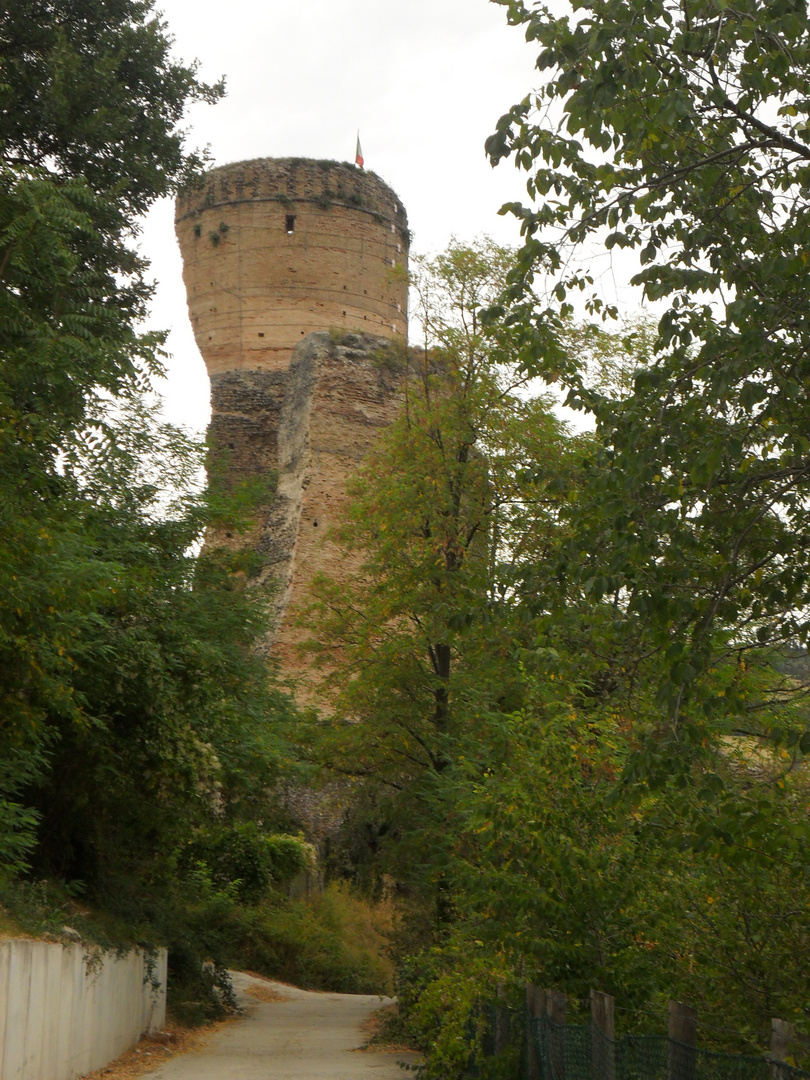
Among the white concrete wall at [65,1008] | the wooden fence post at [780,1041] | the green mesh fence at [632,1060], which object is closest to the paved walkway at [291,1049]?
the white concrete wall at [65,1008]

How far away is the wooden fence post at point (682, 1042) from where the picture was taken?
4250 mm

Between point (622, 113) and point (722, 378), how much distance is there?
135cm

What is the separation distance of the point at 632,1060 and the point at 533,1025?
6.66 ft

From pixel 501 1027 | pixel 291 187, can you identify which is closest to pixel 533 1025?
pixel 501 1027

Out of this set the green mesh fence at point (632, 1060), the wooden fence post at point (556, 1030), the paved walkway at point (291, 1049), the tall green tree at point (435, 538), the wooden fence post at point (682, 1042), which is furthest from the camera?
the tall green tree at point (435, 538)

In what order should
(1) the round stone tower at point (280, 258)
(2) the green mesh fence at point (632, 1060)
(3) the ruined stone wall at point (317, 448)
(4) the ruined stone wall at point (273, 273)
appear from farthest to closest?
(1) the round stone tower at point (280, 258), (4) the ruined stone wall at point (273, 273), (3) the ruined stone wall at point (317, 448), (2) the green mesh fence at point (632, 1060)

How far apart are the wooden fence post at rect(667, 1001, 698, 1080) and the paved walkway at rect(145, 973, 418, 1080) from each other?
641 cm

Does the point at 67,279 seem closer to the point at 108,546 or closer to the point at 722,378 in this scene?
the point at 108,546

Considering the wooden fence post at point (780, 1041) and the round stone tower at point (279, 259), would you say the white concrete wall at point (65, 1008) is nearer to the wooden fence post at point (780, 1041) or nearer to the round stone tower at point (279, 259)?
the wooden fence post at point (780, 1041)

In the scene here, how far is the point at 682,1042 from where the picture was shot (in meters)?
4.36

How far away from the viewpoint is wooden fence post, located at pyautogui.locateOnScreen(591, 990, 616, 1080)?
197 inches

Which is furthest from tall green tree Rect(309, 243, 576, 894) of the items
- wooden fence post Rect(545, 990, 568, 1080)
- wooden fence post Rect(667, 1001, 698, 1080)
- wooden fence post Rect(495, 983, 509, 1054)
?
wooden fence post Rect(667, 1001, 698, 1080)

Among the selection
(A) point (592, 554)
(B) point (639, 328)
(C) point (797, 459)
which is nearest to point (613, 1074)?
(A) point (592, 554)

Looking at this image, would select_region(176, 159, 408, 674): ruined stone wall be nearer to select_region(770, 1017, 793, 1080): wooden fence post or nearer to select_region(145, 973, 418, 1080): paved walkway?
select_region(145, 973, 418, 1080): paved walkway
